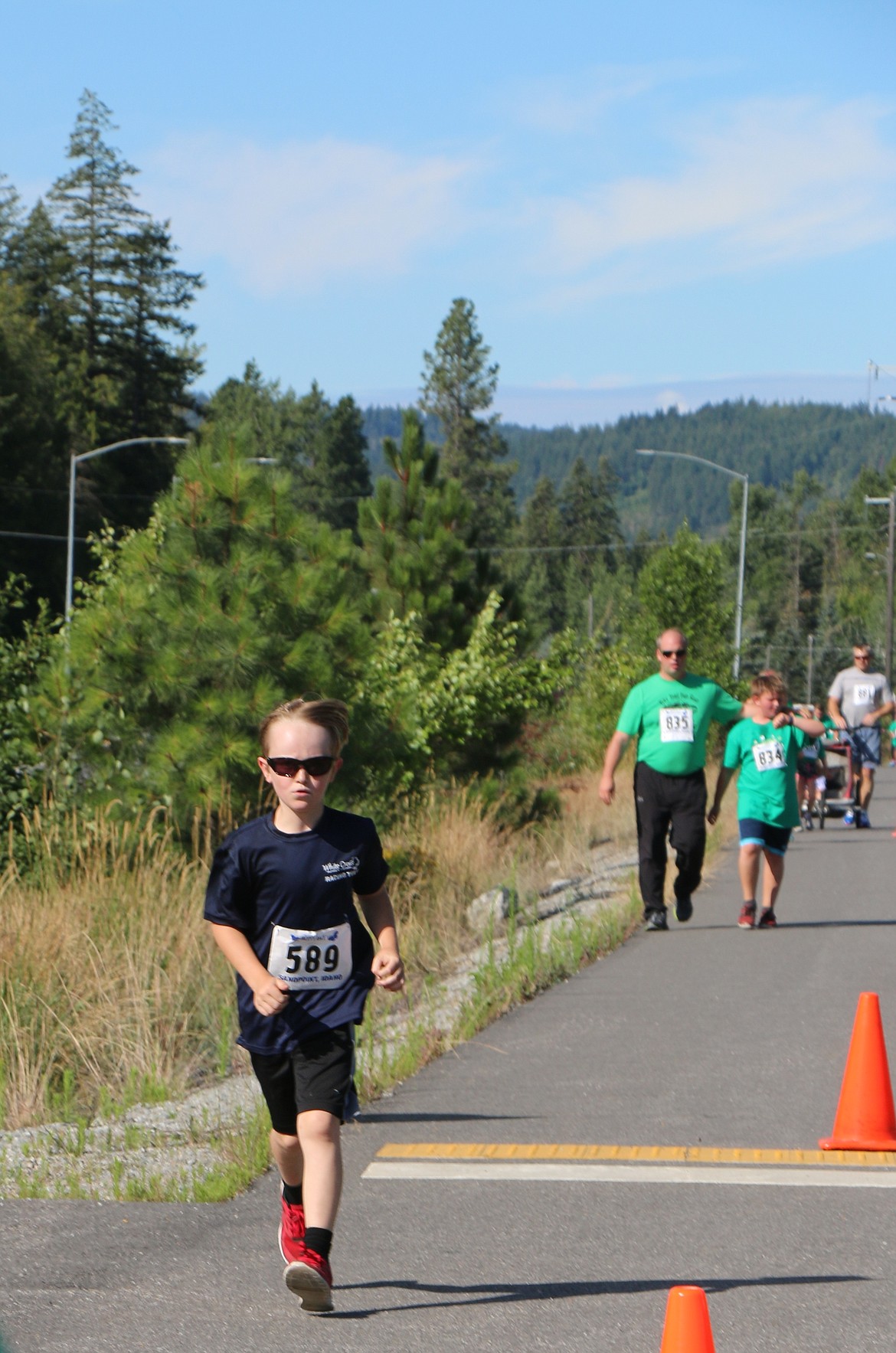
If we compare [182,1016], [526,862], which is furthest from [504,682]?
[182,1016]

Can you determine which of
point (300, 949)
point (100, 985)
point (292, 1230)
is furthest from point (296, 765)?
point (100, 985)

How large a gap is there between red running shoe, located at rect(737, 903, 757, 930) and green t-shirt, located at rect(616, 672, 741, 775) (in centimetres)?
101

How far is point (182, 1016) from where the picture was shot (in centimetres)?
885

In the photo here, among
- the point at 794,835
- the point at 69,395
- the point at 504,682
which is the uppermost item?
the point at 69,395

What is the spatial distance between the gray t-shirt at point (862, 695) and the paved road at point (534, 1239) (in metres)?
12.6

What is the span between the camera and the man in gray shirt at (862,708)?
68.4 ft

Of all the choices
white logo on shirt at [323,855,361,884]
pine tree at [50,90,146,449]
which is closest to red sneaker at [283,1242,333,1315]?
white logo on shirt at [323,855,361,884]

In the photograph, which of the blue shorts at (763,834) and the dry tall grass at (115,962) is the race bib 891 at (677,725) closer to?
the blue shorts at (763,834)

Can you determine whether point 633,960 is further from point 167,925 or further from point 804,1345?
point 804,1345

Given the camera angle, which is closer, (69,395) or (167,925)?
(167,925)

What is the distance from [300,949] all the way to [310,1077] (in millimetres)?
330

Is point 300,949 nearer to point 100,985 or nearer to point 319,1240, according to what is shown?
point 319,1240

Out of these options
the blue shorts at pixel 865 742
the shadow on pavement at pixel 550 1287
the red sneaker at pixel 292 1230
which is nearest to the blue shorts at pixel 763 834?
the shadow on pavement at pixel 550 1287

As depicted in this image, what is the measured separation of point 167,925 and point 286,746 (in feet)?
17.7
